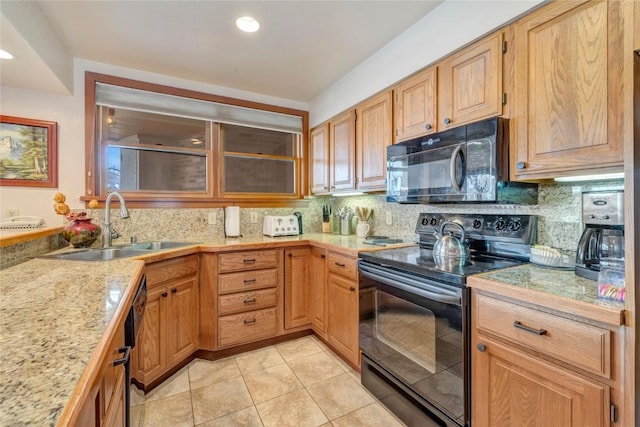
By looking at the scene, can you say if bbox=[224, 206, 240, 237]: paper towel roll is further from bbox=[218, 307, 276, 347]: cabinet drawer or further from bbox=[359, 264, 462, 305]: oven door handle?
bbox=[359, 264, 462, 305]: oven door handle

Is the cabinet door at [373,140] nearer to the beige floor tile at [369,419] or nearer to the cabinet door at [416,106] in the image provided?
the cabinet door at [416,106]

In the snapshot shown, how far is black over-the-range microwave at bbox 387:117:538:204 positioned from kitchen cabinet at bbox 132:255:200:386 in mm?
1663

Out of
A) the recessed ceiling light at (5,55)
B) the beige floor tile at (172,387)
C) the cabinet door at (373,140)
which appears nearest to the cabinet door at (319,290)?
the cabinet door at (373,140)

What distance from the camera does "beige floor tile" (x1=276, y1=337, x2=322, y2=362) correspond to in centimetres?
232

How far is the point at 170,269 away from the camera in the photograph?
1993 mm

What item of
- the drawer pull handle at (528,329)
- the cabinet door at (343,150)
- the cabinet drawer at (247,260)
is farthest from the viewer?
the cabinet door at (343,150)

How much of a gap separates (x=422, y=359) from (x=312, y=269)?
127 centimetres

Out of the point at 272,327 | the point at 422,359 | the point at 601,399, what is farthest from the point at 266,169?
the point at 601,399

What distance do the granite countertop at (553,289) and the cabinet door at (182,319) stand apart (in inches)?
72.9

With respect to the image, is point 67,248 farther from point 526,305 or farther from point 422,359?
point 526,305

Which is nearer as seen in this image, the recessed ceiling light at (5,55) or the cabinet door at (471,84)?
the cabinet door at (471,84)

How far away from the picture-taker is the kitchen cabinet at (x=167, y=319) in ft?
5.94

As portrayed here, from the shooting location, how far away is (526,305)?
1079mm

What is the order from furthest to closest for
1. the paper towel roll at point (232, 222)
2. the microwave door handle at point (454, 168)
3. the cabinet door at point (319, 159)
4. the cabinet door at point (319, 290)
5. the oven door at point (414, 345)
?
the cabinet door at point (319, 159), the paper towel roll at point (232, 222), the cabinet door at point (319, 290), the microwave door handle at point (454, 168), the oven door at point (414, 345)
